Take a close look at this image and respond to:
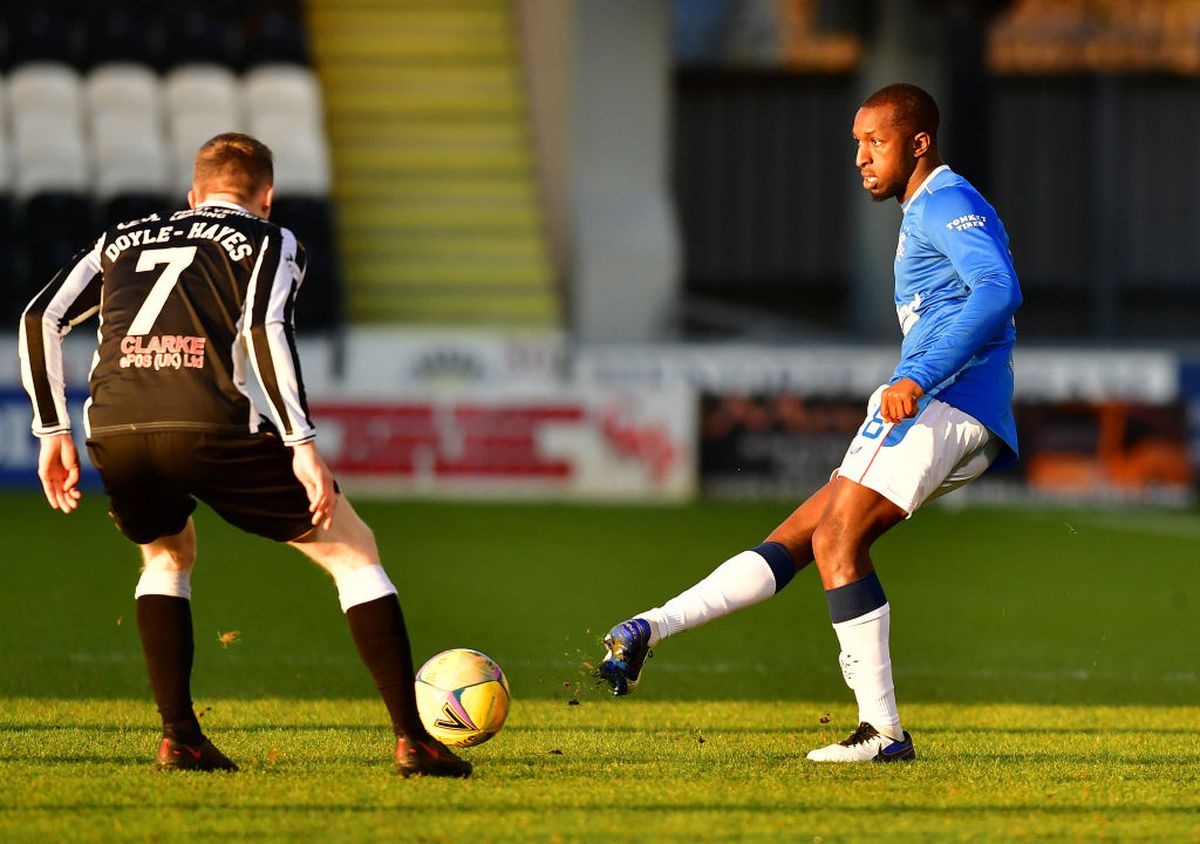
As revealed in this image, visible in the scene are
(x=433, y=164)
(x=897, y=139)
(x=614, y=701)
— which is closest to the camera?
(x=897, y=139)

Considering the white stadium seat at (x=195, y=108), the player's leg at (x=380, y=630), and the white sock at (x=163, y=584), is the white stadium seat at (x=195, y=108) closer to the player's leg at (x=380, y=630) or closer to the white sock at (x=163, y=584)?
the white sock at (x=163, y=584)

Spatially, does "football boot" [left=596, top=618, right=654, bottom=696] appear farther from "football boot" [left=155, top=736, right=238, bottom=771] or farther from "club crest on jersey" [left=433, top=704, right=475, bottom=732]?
"football boot" [left=155, top=736, right=238, bottom=771]

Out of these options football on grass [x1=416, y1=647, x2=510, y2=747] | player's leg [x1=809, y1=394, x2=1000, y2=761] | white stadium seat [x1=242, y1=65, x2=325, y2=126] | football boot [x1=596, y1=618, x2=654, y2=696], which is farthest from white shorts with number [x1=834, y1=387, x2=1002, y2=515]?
white stadium seat [x1=242, y1=65, x2=325, y2=126]

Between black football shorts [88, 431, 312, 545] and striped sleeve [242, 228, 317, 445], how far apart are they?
0.51ft

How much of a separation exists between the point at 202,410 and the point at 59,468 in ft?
1.59

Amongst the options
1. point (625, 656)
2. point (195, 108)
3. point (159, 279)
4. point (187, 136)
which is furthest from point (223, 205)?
point (195, 108)

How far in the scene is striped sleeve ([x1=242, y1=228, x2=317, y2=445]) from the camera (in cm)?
474

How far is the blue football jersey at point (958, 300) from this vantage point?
5168mm

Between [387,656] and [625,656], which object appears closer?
[387,656]

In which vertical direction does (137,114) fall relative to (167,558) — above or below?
above

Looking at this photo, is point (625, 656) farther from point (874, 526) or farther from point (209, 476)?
point (209, 476)

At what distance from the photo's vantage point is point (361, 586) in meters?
4.98

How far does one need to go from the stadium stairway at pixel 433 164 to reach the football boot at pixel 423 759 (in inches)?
561

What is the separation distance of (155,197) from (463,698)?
1427cm
